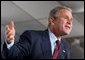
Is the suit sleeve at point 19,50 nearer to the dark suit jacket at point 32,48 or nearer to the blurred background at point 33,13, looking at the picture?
the dark suit jacket at point 32,48

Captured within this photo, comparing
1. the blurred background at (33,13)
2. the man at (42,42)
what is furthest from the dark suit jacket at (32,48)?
the blurred background at (33,13)

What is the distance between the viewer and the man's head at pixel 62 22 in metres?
1.92

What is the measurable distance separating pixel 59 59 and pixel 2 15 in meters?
2.63

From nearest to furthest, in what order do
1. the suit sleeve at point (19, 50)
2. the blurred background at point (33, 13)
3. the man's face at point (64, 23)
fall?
the suit sleeve at point (19, 50) → the man's face at point (64, 23) → the blurred background at point (33, 13)

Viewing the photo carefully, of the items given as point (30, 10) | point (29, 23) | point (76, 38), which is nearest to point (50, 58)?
point (30, 10)

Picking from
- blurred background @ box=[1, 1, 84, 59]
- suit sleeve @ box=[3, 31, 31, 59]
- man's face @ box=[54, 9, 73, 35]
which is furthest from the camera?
blurred background @ box=[1, 1, 84, 59]

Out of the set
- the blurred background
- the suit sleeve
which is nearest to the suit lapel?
the suit sleeve

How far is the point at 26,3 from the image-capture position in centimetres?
396

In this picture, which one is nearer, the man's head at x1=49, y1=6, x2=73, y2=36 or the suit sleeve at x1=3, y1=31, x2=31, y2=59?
the suit sleeve at x1=3, y1=31, x2=31, y2=59

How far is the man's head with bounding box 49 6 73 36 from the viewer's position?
192 cm

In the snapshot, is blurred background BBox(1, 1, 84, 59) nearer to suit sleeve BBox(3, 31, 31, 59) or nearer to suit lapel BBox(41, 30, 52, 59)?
suit lapel BBox(41, 30, 52, 59)

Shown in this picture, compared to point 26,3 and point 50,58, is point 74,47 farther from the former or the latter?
point 50,58

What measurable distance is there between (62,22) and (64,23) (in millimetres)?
15

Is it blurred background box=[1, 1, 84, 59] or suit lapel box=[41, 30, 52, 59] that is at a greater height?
blurred background box=[1, 1, 84, 59]
